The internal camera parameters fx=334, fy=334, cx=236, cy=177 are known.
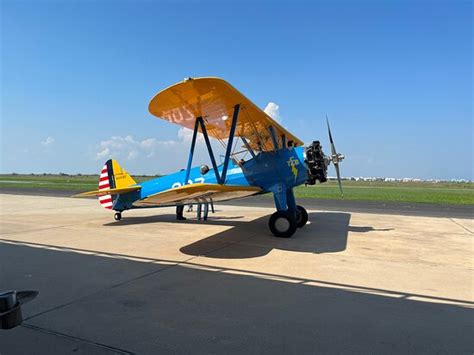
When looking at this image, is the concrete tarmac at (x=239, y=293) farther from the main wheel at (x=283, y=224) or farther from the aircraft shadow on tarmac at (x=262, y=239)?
the main wheel at (x=283, y=224)

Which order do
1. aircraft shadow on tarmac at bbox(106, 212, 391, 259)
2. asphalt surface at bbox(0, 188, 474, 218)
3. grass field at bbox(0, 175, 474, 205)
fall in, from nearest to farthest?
aircraft shadow on tarmac at bbox(106, 212, 391, 259) < asphalt surface at bbox(0, 188, 474, 218) < grass field at bbox(0, 175, 474, 205)

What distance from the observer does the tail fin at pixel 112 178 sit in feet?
39.4

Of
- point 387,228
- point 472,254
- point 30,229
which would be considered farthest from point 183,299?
point 387,228

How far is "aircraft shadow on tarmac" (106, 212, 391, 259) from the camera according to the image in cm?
685

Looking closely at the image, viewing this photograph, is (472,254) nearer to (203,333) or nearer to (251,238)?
(251,238)

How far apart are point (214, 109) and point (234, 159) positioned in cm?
202

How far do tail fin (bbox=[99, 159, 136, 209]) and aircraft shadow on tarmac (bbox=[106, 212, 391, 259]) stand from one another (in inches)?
49.4

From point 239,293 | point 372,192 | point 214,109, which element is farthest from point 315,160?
point 372,192

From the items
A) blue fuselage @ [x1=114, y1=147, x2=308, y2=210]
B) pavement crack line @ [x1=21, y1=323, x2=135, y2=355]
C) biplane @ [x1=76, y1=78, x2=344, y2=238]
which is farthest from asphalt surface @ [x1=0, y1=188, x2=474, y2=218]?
pavement crack line @ [x1=21, y1=323, x2=135, y2=355]

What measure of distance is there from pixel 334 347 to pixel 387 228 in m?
8.37

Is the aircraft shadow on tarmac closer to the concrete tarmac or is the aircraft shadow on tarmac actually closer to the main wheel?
the concrete tarmac

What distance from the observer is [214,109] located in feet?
27.8

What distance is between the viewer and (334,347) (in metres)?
2.90

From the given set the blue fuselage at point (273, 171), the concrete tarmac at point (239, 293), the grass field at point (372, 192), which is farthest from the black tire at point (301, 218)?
the grass field at point (372, 192)
